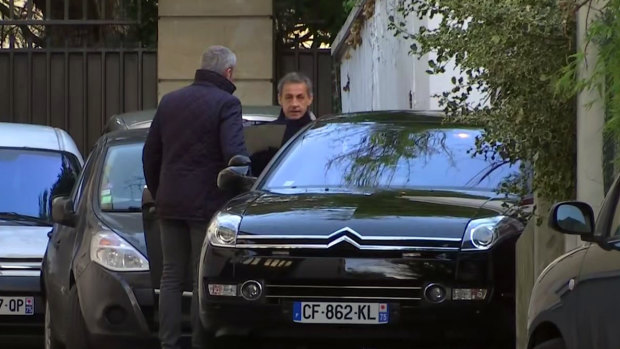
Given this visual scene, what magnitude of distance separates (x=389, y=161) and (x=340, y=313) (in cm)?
150

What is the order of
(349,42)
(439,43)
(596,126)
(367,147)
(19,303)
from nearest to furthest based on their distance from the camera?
(596,126) < (439,43) < (367,147) < (19,303) < (349,42)

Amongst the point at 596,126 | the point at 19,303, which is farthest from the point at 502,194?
the point at 19,303

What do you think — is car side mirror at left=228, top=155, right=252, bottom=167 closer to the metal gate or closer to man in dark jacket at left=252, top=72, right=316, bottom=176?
man in dark jacket at left=252, top=72, right=316, bottom=176

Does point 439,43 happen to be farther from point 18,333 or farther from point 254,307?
point 18,333

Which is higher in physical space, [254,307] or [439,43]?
[439,43]

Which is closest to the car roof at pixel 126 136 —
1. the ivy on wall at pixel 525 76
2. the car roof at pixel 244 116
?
the car roof at pixel 244 116

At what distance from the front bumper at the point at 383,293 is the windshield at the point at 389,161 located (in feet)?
3.48

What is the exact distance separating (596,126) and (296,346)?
189 cm

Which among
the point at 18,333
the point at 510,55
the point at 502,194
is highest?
the point at 510,55

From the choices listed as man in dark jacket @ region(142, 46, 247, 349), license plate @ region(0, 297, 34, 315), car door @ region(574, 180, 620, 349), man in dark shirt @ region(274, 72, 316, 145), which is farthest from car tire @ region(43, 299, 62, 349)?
car door @ region(574, 180, 620, 349)

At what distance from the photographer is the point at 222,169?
9070 millimetres

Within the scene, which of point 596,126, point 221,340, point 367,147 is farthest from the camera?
point 367,147

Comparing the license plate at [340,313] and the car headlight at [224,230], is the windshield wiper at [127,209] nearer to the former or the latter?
the car headlight at [224,230]

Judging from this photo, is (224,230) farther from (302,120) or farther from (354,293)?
(302,120)
